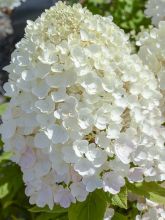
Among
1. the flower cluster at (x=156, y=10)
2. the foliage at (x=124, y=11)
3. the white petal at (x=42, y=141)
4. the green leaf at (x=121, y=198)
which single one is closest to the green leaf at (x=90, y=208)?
the green leaf at (x=121, y=198)

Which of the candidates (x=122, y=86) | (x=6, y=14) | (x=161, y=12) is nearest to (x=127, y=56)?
(x=122, y=86)

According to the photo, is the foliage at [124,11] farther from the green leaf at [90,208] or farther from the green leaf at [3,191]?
the green leaf at [90,208]

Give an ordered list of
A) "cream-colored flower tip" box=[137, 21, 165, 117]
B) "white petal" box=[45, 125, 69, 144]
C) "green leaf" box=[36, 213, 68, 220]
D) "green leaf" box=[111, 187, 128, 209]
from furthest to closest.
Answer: "green leaf" box=[36, 213, 68, 220], "cream-colored flower tip" box=[137, 21, 165, 117], "green leaf" box=[111, 187, 128, 209], "white petal" box=[45, 125, 69, 144]

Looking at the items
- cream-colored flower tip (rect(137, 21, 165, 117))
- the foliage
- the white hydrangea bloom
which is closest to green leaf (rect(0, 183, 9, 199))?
the white hydrangea bloom

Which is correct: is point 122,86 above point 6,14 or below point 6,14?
above

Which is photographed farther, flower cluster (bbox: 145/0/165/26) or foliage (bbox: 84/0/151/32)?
foliage (bbox: 84/0/151/32)

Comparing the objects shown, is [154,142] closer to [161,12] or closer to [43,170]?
[43,170]

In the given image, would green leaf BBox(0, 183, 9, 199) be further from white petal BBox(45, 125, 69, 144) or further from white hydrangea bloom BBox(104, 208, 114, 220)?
white petal BBox(45, 125, 69, 144)
